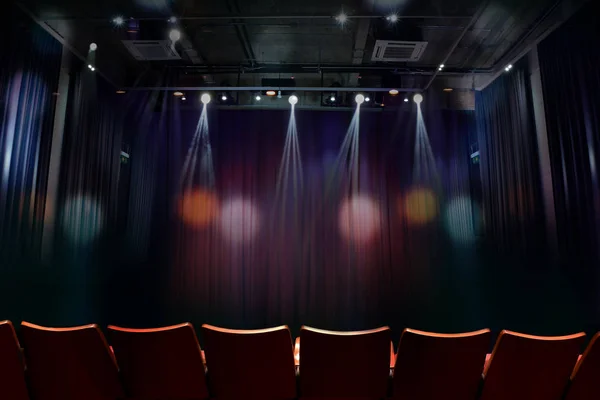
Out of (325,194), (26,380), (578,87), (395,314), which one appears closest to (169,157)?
(325,194)

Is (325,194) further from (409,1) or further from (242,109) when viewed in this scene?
(409,1)

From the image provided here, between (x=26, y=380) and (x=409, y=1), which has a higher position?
(x=409, y=1)

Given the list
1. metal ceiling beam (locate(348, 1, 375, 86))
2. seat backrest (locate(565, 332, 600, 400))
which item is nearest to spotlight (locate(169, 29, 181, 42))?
metal ceiling beam (locate(348, 1, 375, 86))

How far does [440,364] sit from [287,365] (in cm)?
80

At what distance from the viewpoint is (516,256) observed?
13.5 ft

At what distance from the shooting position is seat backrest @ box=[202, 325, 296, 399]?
5.86ft

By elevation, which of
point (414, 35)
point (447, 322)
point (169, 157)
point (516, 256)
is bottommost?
point (447, 322)

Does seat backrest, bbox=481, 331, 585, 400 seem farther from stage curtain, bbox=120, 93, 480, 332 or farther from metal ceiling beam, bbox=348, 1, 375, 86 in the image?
metal ceiling beam, bbox=348, 1, 375, 86

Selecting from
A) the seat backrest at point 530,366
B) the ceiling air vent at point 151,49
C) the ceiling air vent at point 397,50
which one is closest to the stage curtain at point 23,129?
the ceiling air vent at point 151,49

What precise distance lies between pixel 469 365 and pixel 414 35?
10.4ft

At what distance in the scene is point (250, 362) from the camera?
1823mm

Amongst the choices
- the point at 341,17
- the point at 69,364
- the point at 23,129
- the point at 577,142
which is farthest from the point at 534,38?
the point at 23,129

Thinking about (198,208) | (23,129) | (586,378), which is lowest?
(586,378)

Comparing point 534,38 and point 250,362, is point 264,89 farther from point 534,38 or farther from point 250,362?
point 250,362
